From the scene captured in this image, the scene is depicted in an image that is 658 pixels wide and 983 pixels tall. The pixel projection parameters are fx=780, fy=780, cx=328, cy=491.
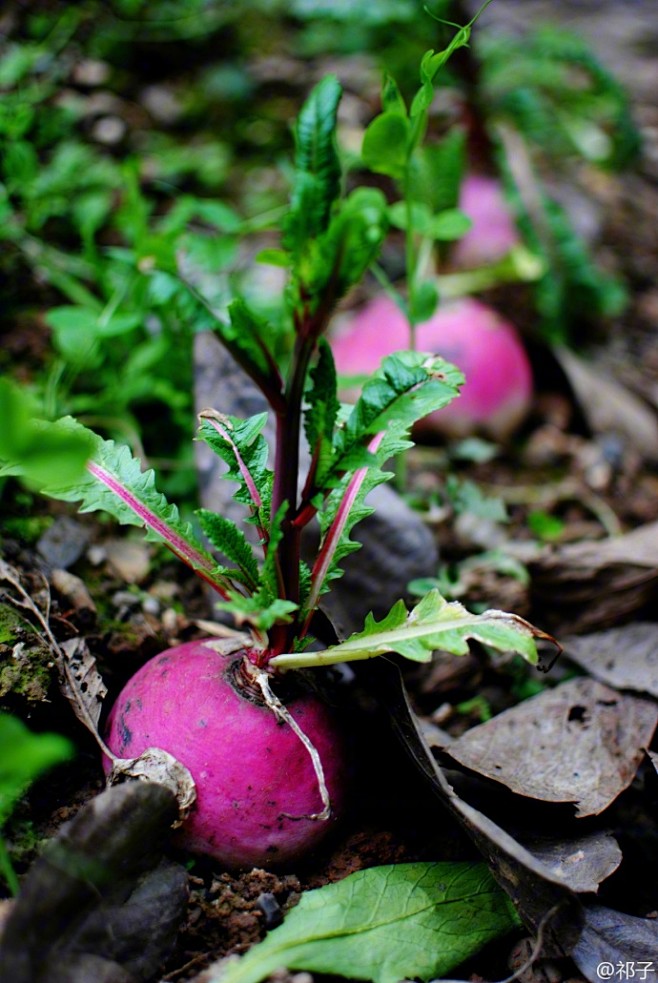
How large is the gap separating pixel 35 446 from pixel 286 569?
1.37ft

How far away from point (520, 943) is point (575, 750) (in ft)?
0.99

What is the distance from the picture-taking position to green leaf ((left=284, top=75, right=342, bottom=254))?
37.1 inches

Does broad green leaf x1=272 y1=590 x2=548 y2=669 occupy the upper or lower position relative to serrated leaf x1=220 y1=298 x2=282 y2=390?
lower

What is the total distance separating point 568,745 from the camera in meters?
1.26

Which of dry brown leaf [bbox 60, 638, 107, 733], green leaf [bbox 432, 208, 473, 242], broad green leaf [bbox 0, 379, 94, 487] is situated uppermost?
broad green leaf [bbox 0, 379, 94, 487]

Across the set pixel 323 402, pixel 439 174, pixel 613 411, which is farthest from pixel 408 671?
pixel 439 174

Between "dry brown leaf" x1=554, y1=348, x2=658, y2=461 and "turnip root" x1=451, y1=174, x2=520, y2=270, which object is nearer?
"dry brown leaf" x1=554, y1=348, x2=658, y2=461

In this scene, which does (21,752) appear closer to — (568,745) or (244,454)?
(244,454)

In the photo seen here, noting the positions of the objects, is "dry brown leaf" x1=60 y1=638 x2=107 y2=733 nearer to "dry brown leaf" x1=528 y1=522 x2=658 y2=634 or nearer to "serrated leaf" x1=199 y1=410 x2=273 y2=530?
"serrated leaf" x1=199 y1=410 x2=273 y2=530

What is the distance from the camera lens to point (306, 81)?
285 centimetres

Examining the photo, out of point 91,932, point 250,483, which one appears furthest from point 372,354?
point 91,932

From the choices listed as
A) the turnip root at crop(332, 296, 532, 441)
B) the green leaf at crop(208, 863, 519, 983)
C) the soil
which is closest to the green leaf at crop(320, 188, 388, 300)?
the soil

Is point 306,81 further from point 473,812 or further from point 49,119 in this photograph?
point 473,812

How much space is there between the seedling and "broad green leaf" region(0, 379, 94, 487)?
0.25m
